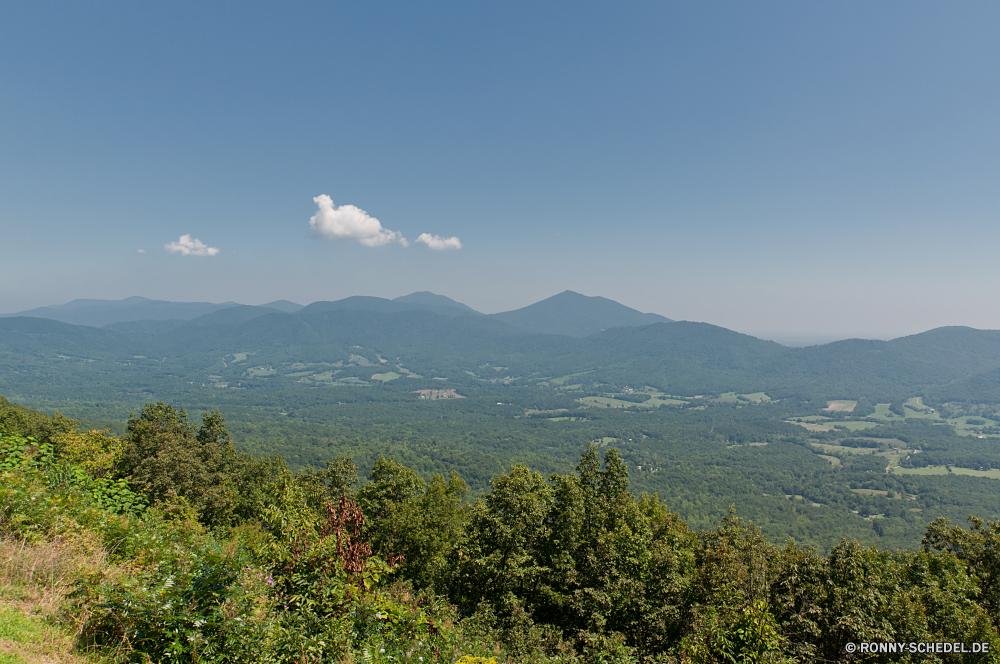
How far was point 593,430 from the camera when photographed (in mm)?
175375

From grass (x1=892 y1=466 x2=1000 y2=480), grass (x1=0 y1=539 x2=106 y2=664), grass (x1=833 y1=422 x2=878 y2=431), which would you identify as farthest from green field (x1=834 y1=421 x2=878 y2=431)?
grass (x1=0 y1=539 x2=106 y2=664)

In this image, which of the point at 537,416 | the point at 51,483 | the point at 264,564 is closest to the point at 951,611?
the point at 264,564

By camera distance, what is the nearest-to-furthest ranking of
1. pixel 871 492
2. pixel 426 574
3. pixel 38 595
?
pixel 38 595 < pixel 426 574 < pixel 871 492

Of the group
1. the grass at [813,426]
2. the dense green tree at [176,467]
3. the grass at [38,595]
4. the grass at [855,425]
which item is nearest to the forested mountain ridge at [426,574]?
the grass at [38,595]

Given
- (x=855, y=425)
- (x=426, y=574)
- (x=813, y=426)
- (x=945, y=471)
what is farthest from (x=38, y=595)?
(x=855, y=425)

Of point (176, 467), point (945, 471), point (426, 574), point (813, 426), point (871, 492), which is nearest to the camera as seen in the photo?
point (426, 574)

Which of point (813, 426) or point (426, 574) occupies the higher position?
point (426, 574)

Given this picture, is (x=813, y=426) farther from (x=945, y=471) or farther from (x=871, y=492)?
(x=871, y=492)

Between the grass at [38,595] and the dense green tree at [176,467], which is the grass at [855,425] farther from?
the grass at [38,595]

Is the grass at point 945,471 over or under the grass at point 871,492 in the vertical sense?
over

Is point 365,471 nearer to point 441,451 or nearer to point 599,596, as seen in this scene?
point 441,451

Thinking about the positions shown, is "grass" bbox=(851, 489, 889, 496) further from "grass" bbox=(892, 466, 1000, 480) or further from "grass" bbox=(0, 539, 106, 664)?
"grass" bbox=(0, 539, 106, 664)

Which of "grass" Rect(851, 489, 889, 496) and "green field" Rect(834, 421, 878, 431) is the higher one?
"green field" Rect(834, 421, 878, 431)

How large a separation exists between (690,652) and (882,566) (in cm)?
1067
